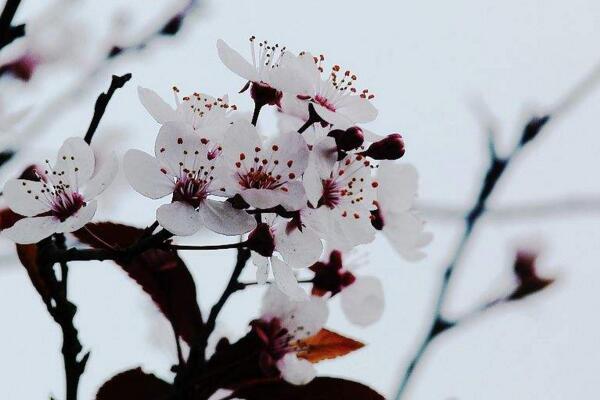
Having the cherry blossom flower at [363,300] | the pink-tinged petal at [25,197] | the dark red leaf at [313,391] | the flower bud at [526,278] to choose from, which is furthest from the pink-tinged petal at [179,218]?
the flower bud at [526,278]

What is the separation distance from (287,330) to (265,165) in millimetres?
286

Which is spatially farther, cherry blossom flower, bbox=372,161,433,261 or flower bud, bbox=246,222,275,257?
cherry blossom flower, bbox=372,161,433,261

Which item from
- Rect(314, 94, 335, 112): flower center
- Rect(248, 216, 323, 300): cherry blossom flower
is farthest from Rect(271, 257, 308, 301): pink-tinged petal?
Rect(314, 94, 335, 112): flower center

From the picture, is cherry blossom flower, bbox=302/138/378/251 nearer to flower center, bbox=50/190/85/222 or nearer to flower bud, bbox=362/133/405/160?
flower bud, bbox=362/133/405/160

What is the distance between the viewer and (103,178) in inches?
36.1

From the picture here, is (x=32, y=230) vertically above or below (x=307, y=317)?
above

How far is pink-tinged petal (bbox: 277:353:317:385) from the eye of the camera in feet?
3.26

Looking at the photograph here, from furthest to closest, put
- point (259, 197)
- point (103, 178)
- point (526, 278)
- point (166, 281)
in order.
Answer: point (526, 278) → point (166, 281) → point (103, 178) → point (259, 197)

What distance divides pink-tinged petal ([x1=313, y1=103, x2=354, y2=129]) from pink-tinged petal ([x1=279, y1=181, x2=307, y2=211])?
0.28ft

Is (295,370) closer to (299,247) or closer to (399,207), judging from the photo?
(299,247)

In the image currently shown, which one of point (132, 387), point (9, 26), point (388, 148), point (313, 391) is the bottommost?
point (313, 391)

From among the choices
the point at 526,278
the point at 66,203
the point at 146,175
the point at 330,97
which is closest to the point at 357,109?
the point at 330,97

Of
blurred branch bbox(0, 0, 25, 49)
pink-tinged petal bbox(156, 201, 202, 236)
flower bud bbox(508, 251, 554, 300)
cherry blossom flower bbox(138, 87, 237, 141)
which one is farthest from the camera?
flower bud bbox(508, 251, 554, 300)

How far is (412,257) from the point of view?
121cm
